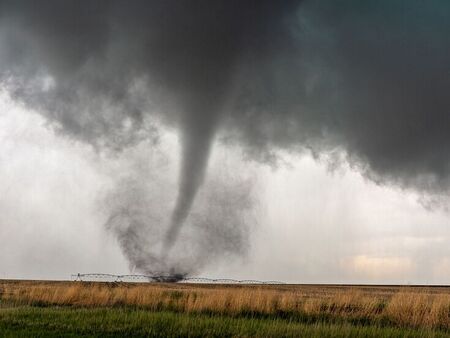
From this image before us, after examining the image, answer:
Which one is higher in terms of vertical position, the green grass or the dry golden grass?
the dry golden grass

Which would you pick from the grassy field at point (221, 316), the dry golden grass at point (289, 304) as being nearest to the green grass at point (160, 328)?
the grassy field at point (221, 316)

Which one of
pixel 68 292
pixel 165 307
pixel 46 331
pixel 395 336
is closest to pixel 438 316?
pixel 395 336

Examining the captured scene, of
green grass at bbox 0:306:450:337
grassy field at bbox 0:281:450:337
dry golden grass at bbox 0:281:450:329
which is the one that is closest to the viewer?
green grass at bbox 0:306:450:337

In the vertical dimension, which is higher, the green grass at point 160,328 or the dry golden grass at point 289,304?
the dry golden grass at point 289,304

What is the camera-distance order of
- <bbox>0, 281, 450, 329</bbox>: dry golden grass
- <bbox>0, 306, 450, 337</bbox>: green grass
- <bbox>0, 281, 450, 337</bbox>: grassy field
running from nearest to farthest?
<bbox>0, 306, 450, 337</bbox>: green grass
<bbox>0, 281, 450, 337</bbox>: grassy field
<bbox>0, 281, 450, 329</bbox>: dry golden grass

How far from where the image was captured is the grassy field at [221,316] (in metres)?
17.3

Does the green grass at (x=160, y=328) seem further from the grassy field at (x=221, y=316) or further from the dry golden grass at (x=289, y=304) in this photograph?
the dry golden grass at (x=289, y=304)

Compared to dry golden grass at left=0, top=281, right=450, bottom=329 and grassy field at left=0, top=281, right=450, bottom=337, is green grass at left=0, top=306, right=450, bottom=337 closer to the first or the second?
grassy field at left=0, top=281, right=450, bottom=337

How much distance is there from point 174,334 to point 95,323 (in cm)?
373

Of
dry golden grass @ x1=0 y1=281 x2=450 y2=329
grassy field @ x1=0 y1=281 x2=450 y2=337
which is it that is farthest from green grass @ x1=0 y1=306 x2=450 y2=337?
dry golden grass @ x1=0 y1=281 x2=450 y2=329

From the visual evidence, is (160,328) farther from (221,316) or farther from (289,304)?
(289,304)

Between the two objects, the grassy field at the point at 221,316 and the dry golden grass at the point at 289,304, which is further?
the dry golden grass at the point at 289,304

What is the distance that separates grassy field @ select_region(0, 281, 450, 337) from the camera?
681 inches

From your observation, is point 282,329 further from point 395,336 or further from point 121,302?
point 121,302
